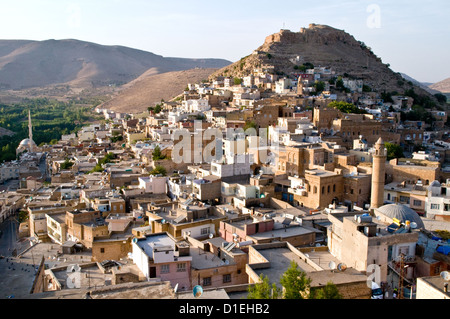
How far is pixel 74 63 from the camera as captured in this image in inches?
5920

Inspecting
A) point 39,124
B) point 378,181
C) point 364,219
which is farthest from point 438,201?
point 39,124

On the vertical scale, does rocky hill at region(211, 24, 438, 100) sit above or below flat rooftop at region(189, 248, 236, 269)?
above

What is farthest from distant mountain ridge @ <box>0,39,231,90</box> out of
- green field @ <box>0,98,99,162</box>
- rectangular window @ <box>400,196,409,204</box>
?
rectangular window @ <box>400,196,409,204</box>

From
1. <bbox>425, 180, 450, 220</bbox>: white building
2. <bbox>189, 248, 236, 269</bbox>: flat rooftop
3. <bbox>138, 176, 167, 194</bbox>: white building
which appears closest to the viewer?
<bbox>189, 248, 236, 269</bbox>: flat rooftop

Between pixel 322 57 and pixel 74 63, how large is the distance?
385 ft

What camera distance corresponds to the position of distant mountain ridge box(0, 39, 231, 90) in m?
129

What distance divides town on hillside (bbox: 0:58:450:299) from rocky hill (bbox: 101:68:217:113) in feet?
130

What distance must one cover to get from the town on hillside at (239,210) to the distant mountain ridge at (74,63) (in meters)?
102

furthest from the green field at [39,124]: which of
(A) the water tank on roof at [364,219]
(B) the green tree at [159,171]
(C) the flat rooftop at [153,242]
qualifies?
(A) the water tank on roof at [364,219]

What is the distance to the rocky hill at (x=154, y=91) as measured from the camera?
70.9 m

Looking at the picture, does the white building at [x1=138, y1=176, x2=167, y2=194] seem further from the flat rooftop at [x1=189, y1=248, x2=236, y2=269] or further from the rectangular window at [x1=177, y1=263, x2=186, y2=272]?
the rectangular window at [x1=177, y1=263, x2=186, y2=272]

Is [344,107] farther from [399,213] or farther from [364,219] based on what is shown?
[364,219]
